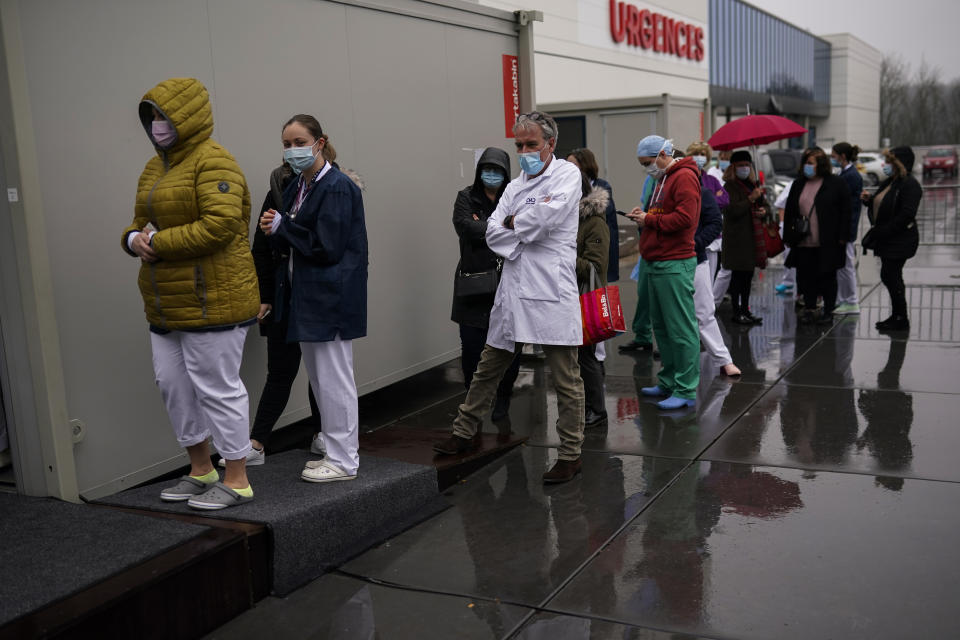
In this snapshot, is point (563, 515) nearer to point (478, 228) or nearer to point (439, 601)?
point (439, 601)

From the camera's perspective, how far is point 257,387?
213 inches

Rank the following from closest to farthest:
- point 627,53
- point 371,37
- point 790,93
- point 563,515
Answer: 1. point 563,515
2. point 371,37
3. point 627,53
4. point 790,93

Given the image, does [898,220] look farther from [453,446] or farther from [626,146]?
[453,446]

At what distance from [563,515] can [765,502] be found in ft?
3.28

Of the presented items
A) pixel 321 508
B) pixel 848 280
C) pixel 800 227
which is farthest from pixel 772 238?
pixel 321 508

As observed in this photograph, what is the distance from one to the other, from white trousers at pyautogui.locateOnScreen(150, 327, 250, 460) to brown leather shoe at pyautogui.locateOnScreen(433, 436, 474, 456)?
142cm

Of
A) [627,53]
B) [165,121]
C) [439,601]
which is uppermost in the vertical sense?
[627,53]

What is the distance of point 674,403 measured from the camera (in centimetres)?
638

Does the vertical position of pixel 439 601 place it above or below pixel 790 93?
below

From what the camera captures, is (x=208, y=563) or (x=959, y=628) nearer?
(x=959, y=628)

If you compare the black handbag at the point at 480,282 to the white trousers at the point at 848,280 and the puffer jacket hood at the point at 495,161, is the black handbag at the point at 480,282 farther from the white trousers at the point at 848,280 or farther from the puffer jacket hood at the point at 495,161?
the white trousers at the point at 848,280

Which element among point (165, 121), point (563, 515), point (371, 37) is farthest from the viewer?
point (371, 37)

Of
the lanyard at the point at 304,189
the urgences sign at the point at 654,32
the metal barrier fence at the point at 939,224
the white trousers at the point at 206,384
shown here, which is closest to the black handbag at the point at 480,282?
the lanyard at the point at 304,189

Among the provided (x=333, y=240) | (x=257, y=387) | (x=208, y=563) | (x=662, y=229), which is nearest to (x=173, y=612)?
(x=208, y=563)
